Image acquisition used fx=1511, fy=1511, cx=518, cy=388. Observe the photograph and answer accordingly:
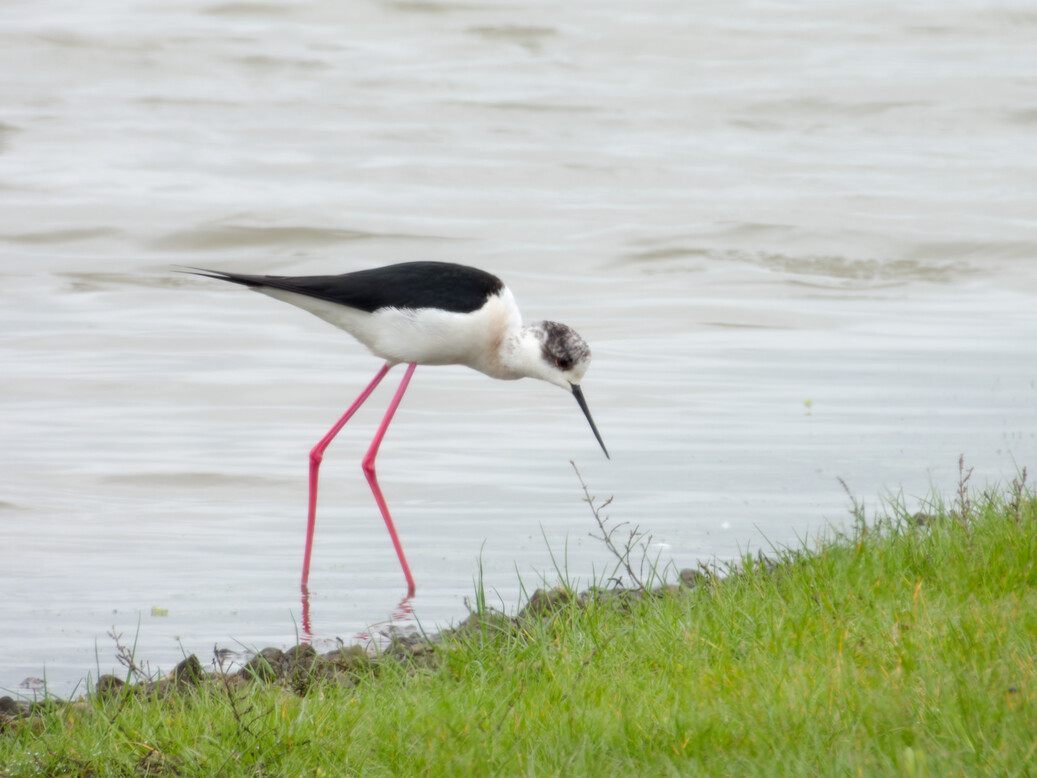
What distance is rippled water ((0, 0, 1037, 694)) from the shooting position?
7.66 meters

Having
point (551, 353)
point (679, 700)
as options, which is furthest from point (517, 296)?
point (679, 700)

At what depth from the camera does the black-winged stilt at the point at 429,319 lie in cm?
795

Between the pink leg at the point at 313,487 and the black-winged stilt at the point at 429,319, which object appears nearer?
the pink leg at the point at 313,487

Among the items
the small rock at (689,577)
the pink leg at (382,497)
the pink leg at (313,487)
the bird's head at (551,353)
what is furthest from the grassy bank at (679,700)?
the bird's head at (551,353)

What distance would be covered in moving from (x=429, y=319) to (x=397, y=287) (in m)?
0.24

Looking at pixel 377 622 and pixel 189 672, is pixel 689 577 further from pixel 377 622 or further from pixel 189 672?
pixel 189 672

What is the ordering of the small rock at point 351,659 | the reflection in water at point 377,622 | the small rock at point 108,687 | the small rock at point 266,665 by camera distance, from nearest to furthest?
the small rock at point 108,687
the small rock at point 266,665
the small rock at point 351,659
the reflection in water at point 377,622

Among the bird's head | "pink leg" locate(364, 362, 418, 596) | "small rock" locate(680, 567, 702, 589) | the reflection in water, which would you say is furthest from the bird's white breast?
"small rock" locate(680, 567, 702, 589)

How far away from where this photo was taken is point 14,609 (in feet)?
21.6

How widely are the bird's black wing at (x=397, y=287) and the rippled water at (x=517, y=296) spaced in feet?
4.01

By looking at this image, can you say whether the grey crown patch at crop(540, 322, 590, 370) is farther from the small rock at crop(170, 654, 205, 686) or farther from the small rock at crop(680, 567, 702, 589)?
the small rock at crop(170, 654, 205, 686)

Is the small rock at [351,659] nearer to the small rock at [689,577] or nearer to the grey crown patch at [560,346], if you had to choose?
the small rock at [689,577]

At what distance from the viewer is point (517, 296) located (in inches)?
651

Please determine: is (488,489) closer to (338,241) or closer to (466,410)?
(466,410)
